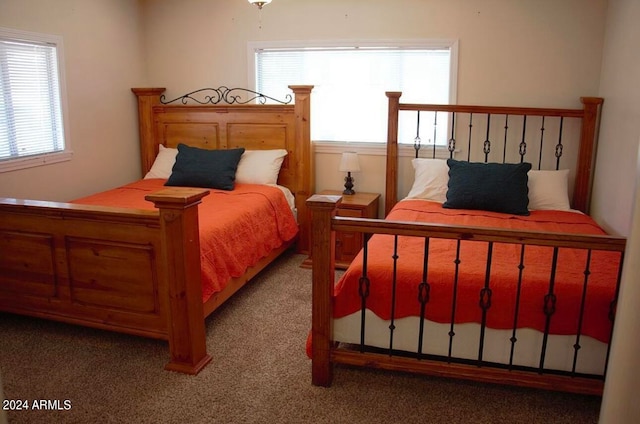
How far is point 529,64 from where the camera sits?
4.25 meters

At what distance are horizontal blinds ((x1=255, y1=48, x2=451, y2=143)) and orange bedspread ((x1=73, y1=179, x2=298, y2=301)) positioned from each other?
0.94m

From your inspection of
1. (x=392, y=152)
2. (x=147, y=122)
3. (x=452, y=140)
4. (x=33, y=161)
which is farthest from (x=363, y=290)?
(x=147, y=122)

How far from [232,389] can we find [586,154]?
10.5 ft

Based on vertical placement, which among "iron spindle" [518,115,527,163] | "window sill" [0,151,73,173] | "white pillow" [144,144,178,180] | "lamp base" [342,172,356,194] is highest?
"iron spindle" [518,115,527,163]

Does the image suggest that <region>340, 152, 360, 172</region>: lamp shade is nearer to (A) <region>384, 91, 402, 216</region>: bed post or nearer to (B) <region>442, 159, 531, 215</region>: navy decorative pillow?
(A) <region>384, 91, 402, 216</region>: bed post

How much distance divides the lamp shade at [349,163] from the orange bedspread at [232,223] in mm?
593

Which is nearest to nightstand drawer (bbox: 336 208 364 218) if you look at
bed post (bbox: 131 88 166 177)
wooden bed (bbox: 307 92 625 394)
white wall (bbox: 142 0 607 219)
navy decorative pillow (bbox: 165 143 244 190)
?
white wall (bbox: 142 0 607 219)

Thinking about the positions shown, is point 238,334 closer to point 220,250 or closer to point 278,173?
point 220,250

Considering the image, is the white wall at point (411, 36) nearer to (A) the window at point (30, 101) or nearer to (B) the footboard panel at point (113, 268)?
(A) the window at point (30, 101)

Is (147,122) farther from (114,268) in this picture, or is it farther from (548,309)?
(548,309)

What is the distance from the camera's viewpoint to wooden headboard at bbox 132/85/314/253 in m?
4.65

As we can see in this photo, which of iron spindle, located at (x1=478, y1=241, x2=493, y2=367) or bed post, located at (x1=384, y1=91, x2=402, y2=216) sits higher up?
bed post, located at (x1=384, y1=91, x2=402, y2=216)

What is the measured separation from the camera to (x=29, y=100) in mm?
3947

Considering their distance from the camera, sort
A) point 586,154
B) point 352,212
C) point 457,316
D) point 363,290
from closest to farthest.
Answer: point 457,316, point 363,290, point 586,154, point 352,212
